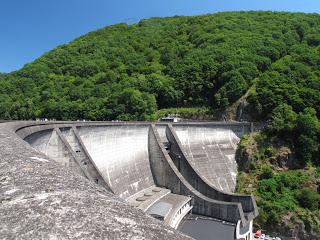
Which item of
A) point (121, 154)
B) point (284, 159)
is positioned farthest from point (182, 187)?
point (284, 159)

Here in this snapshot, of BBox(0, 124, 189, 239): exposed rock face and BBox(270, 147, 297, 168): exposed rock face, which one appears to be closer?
BBox(0, 124, 189, 239): exposed rock face

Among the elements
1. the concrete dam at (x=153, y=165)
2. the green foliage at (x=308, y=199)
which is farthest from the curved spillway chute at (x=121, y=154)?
the green foliage at (x=308, y=199)

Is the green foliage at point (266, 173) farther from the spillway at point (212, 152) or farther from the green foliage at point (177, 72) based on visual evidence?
the green foliage at point (177, 72)

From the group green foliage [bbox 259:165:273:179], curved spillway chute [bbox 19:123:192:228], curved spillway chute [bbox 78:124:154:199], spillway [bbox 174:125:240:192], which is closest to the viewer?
curved spillway chute [bbox 19:123:192:228]

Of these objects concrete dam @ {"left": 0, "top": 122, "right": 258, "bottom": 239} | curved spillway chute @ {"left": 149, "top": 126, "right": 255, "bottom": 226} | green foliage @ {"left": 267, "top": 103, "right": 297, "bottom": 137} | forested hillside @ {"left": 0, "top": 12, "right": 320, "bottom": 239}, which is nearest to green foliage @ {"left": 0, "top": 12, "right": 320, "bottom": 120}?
forested hillside @ {"left": 0, "top": 12, "right": 320, "bottom": 239}

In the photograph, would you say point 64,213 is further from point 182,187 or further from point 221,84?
point 221,84

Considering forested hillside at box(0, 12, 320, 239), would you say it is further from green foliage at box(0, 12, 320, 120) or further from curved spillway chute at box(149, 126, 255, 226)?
curved spillway chute at box(149, 126, 255, 226)

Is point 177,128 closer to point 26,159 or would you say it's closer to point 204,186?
point 204,186
